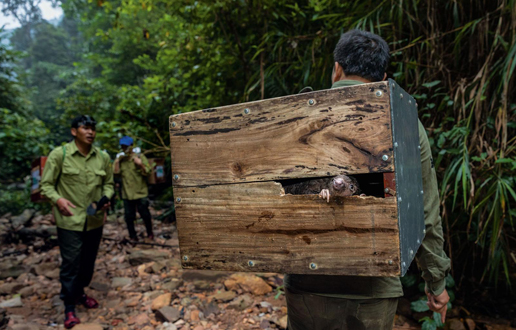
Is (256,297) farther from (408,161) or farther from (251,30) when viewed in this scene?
(251,30)

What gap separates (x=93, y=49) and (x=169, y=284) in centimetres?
2012

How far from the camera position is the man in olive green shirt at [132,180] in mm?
5703

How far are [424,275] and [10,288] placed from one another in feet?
14.0

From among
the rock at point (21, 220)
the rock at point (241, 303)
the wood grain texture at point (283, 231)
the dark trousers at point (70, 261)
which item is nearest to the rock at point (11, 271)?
the dark trousers at point (70, 261)

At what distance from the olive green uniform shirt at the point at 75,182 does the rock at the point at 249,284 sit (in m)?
1.45

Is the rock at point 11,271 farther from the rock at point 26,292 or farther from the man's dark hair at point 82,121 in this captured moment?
the man's dark hair at point 82,121

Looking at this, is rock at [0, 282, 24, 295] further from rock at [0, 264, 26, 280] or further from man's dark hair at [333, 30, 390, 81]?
man's dark hair at [333, 30, 390, 81]

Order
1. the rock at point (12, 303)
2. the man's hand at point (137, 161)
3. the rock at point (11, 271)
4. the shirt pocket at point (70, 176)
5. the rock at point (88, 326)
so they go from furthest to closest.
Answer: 1. the man's hand at point (137, 161)
2. the rock at point (11, 271)
3. the rock at point (12, 303)
4. the shirt pocket at point (70, 176)
5. the rock at point (88, 326)

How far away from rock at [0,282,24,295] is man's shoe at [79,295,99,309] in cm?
97

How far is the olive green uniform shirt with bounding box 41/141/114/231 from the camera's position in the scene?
124 inches

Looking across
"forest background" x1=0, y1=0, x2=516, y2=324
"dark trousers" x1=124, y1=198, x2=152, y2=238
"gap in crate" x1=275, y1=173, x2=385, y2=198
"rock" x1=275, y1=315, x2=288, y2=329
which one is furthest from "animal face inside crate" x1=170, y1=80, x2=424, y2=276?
→ "dark trousers" x1=124, y1=198, x2=152, y2=238

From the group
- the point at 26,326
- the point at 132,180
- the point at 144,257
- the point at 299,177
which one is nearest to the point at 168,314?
the point at 26,326

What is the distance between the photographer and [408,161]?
1149 millimetres

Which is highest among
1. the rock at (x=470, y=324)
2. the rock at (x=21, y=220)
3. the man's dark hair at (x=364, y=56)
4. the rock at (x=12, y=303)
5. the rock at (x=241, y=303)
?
the man's dark hair at (x=364, y=56)
